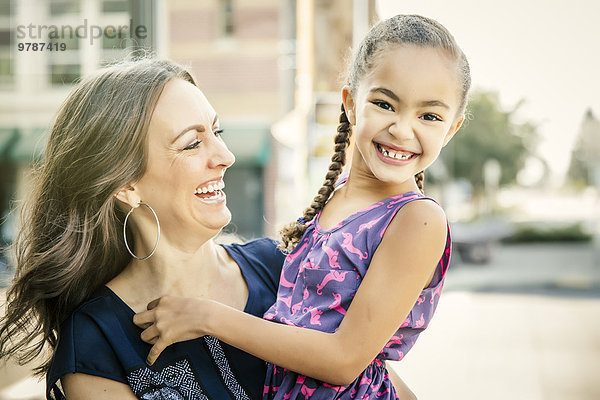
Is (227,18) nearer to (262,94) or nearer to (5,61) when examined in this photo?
(262,94)

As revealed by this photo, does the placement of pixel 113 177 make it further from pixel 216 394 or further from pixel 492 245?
pixel 492 245

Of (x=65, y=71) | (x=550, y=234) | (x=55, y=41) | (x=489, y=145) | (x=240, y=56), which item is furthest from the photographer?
(x=489, y=145)

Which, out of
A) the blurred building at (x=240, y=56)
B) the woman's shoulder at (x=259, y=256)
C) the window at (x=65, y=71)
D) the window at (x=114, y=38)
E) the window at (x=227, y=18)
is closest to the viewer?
the woman's shoulder at (x=259, y=256)

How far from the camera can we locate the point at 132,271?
1.74 m

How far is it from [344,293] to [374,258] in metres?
0.10

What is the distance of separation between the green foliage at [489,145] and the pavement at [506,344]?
431 centimetres

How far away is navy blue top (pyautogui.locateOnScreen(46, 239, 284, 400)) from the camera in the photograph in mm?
1546

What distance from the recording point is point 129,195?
5.52ft

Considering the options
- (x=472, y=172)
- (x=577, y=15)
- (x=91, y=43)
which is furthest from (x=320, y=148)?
(x=472, y=172)

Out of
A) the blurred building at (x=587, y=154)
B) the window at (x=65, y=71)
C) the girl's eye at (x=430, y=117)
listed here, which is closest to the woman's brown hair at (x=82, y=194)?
the girl's eye at (x=430, y=117)


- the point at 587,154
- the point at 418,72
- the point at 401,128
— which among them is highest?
the point at 418,72

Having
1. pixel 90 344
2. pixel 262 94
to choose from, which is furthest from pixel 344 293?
pixel 262 94

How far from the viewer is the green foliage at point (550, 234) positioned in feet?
53.4

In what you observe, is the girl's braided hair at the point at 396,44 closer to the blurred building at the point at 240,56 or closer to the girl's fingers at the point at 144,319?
the girl's fingers at the point at 144,319
